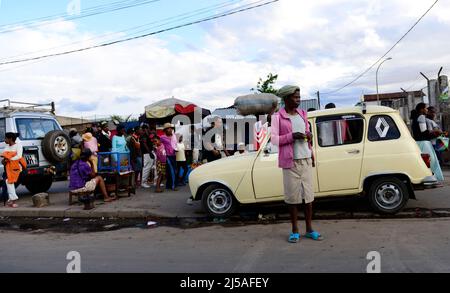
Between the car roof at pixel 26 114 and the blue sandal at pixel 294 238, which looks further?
the car roof at pixel 26 114

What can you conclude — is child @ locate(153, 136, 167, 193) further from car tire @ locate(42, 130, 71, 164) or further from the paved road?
the paved road

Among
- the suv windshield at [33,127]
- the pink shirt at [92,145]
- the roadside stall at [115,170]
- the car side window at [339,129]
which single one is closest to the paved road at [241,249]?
the car side window at [339,129]

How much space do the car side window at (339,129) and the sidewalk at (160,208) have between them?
125 centimetres

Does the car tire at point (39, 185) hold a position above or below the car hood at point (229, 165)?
below

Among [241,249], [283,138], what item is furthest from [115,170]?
[283,138]

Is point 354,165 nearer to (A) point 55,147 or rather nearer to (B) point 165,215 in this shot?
(B) point 165,215

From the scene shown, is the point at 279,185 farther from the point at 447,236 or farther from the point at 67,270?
the point at 67,270

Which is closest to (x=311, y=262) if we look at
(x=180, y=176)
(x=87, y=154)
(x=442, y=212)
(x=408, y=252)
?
(x=408, y=252)

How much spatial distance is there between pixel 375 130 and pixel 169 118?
13.3 m

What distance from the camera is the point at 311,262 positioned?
438 cm

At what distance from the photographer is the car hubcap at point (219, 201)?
687 centimetres

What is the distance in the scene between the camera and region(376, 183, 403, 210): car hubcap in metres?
6.36

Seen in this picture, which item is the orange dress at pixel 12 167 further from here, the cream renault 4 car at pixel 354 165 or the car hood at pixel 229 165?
the cream renault 4 car at pixel 354 165

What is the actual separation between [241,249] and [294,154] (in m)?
1.39
